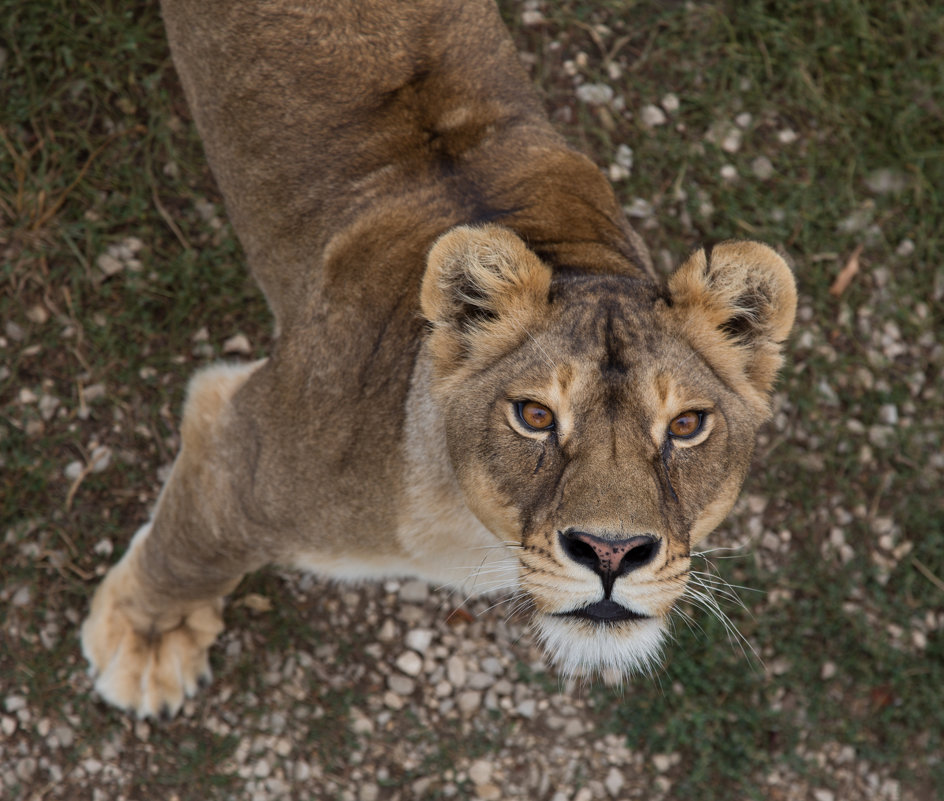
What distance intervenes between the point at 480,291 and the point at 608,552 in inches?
35.3

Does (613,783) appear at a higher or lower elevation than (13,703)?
lower

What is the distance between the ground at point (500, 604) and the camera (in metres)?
4.96

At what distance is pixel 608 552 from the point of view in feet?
8.42

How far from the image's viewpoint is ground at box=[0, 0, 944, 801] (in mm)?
4957

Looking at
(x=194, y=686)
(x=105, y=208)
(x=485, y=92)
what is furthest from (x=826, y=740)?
(x=105, y=208)

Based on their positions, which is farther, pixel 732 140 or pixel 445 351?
pixel 732 140

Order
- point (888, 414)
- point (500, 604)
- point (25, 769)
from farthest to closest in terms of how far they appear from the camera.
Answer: point (888, 414) < point (25, 769) < point (500, 604)

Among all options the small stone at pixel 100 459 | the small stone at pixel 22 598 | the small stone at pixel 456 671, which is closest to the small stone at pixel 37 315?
the small stone at pixel 100 459

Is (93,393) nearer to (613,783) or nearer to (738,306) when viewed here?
(613,783)

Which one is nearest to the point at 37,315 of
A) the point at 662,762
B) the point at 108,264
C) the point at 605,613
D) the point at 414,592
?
the point at 108,264

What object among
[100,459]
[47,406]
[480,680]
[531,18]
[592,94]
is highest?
[531,18]

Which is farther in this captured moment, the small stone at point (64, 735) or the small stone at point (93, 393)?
the small stone at point (93, 393)

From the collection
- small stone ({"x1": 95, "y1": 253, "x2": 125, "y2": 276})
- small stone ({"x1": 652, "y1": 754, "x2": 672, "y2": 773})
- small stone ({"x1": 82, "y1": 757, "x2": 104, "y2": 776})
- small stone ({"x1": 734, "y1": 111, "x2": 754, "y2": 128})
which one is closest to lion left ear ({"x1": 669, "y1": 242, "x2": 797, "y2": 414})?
small stone ({"x1": 652, "y1": 754, "x2": 672, "y2": 773})

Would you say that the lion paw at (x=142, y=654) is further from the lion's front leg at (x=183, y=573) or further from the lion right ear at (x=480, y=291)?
the lion right ear at (x=480, y=291)
